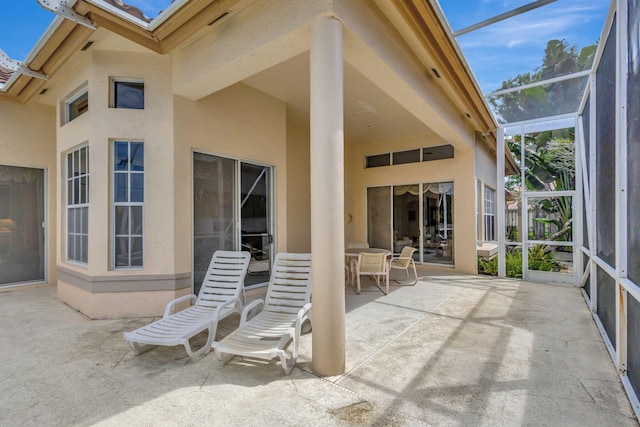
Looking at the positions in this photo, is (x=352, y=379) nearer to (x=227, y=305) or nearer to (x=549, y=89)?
(x=227, y=305)

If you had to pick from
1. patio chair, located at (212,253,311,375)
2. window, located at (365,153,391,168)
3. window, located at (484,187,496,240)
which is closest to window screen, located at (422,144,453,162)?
window, located at (365,153,391,168)

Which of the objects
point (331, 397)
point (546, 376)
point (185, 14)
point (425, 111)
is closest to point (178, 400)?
point (331, 397)

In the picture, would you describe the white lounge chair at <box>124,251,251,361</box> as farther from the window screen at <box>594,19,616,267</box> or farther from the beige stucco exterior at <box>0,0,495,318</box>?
the window screen at <box>594,19,616,267</box>

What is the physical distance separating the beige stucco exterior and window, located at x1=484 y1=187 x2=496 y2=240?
3981mm

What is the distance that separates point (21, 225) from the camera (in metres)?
6.43

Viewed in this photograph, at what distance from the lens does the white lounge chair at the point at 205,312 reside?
3173 mm

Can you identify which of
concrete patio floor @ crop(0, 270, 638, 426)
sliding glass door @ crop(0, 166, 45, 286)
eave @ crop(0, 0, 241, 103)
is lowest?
concrete patio floor @ crop(0, 270, 638, 426)

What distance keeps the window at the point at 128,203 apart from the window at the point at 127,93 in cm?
59

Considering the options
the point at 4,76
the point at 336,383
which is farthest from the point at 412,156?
the point at 4,76

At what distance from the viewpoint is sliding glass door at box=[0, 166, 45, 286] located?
20.4 feet

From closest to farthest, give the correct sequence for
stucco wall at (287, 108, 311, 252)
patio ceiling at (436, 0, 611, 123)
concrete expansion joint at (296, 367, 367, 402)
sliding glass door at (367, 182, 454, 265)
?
concrete expansion joint at (296, 367, 367, 402) < patio ceiling at (436, 0, 611, 123) < stucco wall at (287, 108, 311, 252) < sliding glass door at (367, 182, 454, 265)

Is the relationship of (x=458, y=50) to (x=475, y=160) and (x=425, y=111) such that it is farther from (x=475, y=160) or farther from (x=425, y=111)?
(x=475, y=160)

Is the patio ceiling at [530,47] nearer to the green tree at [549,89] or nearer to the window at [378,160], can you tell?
the green tree at [549,89]

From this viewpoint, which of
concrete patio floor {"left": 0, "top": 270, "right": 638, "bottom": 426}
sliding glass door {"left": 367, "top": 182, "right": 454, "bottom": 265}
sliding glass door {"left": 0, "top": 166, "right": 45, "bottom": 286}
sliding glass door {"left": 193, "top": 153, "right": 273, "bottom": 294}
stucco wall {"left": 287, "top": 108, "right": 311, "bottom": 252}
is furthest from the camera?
sliding glass door {"left": 367, "top": 182, "right": 454, "bottom": 265}
